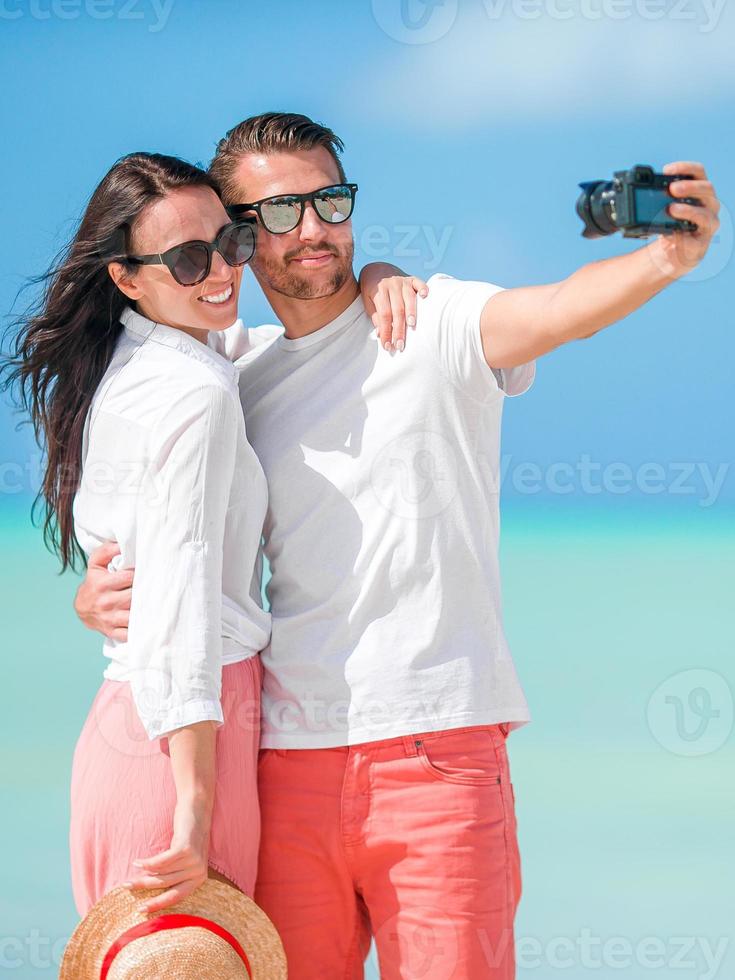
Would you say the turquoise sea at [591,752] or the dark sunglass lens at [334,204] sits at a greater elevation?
the dark sunglass lens at [334,204]

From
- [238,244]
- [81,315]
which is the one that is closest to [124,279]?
[81,315]

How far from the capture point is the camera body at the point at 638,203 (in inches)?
66.9

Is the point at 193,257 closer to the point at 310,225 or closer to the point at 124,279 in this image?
the point at 124,279

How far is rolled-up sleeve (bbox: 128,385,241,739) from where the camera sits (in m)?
2.00

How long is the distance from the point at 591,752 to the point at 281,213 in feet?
15.4

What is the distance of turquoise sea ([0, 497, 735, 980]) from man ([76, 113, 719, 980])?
2146 millimetres

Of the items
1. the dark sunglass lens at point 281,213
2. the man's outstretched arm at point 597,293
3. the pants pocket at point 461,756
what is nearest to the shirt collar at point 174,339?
the dark sunglass lens at point 281,213

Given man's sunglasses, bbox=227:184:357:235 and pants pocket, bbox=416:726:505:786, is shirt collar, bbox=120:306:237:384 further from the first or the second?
pants pocket, bbox=416:726:505:786

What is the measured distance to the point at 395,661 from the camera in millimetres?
2197

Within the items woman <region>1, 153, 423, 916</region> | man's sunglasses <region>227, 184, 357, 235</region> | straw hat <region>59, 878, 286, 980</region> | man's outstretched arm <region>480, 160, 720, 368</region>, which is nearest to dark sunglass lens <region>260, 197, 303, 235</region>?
man's sunglasses <region>227, 184, 357, 235</region>

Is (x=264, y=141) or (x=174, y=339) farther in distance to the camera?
(x=264, y=141)

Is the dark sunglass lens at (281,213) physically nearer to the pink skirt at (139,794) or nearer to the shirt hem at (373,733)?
the pink skirt at (139,794)

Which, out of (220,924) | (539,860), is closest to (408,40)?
(539,860)

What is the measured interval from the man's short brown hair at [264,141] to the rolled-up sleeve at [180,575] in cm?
68
